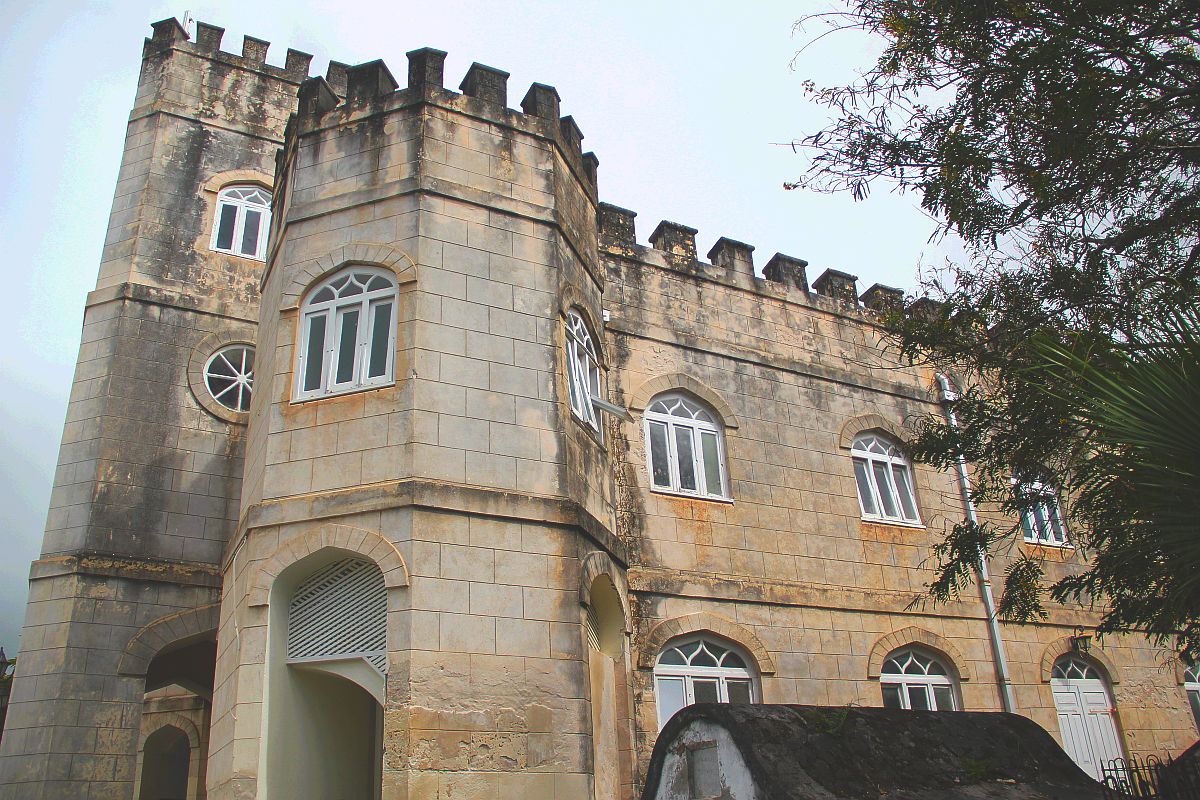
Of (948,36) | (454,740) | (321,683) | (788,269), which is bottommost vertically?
(454,740)

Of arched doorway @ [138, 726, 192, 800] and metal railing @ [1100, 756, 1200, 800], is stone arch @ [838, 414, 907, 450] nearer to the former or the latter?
metal railing @ [1100, 756, 1200, 800]

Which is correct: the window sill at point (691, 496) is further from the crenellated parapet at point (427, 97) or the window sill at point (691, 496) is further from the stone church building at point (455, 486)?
the crenellated parapet at point (427, 97)

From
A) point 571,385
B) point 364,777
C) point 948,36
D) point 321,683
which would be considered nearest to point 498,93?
point 571,385

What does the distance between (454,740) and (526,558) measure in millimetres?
1741

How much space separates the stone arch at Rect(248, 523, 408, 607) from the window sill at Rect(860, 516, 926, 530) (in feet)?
24.0

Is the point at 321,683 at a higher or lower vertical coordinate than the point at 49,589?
lower

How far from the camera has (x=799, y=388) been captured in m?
14.1

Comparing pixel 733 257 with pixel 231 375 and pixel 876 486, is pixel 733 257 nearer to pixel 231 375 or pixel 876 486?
pixel 876 486

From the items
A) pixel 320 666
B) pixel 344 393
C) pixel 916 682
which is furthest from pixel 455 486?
pixel 916 682

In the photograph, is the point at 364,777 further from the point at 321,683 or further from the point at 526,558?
the point at 526,558

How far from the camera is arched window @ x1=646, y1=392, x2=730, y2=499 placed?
40.9 feet

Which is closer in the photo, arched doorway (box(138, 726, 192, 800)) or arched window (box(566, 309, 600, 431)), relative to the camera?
arched window (box(566, 309, 600, 431))

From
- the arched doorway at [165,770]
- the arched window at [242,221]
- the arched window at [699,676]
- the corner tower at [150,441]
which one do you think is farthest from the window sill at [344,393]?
the arched doorway at [165,770]

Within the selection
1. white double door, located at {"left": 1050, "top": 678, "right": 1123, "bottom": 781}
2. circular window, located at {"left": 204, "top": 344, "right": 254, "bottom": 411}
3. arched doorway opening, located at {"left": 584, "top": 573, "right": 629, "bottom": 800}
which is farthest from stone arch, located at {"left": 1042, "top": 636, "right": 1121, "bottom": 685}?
circular window, located at {"left": 204, "top": 344, "right": 254, "bottom": 411}
